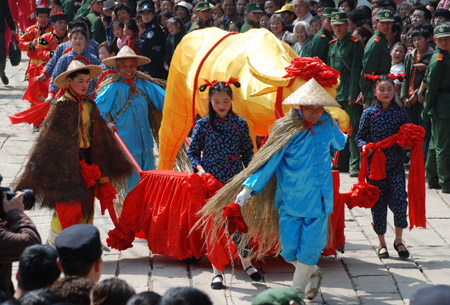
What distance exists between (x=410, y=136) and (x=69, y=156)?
2.89 m

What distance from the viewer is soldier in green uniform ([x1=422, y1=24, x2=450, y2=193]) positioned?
28.4 ft

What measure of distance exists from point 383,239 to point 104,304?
4087mm

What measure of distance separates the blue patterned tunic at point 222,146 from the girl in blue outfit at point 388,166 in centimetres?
116

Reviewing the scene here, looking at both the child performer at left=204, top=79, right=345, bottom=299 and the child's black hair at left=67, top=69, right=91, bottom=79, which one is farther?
the child's black hair at left=67, top=69, right=91, bottom=79

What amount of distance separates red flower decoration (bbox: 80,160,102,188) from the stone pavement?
530mm

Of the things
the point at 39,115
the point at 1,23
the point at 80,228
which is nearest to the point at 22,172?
the point at 39,115

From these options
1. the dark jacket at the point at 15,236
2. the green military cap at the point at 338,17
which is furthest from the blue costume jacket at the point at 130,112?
the dark jacket at the point at 15,236

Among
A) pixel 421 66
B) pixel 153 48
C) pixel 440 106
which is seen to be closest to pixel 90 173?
pixel 440 106

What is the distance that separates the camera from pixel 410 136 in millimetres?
6633

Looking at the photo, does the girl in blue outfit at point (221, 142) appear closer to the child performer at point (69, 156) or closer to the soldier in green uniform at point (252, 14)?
the child performer at point (69, 156)

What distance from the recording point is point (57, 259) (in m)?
3.64

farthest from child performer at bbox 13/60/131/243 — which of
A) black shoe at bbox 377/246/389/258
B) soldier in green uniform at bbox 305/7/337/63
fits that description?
soldier in green uniform at bbox 305/7/337/63

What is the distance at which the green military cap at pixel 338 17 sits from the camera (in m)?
9.76

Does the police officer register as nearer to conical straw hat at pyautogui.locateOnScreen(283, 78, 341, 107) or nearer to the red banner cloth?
the red banner cloth
